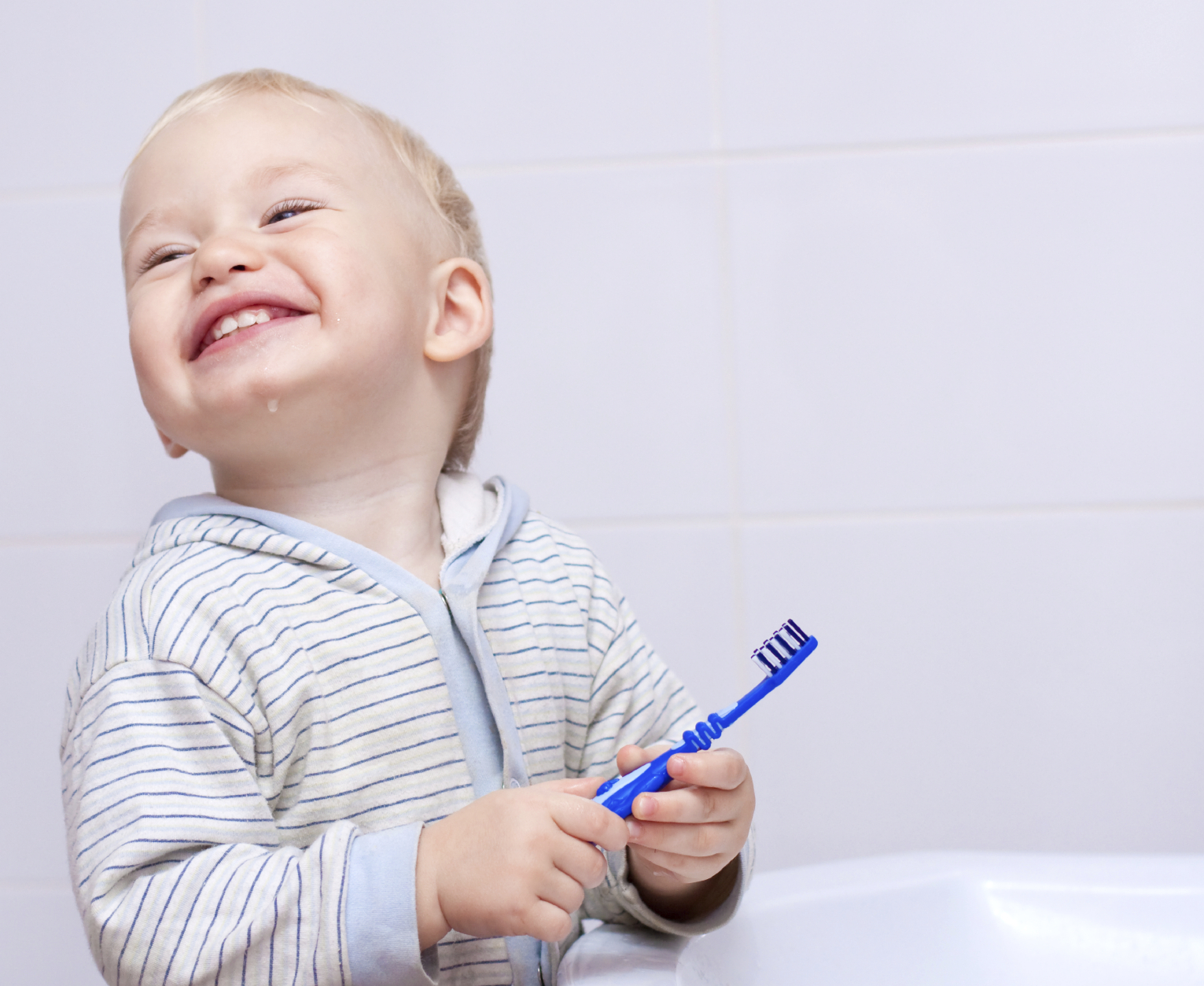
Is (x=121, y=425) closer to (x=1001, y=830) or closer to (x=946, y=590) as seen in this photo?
(x=946, y=590)

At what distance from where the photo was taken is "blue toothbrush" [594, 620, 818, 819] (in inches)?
18.4

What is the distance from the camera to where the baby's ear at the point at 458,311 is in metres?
0.66

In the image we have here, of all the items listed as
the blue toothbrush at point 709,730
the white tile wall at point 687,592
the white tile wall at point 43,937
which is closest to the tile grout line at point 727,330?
the white tile wall at point 687,592

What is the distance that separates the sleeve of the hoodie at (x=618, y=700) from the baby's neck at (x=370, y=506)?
10cm

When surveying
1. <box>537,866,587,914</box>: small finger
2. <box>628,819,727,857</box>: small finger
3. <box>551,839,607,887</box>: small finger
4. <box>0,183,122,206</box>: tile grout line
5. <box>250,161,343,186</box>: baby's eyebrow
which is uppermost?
<box>0,183,122,206</box>: tile grout line

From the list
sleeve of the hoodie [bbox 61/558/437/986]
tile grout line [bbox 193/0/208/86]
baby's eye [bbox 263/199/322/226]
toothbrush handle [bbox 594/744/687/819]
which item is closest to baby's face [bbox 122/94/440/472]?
baby's eye [bbox 263/199/322/226]

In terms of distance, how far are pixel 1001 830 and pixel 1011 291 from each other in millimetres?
422

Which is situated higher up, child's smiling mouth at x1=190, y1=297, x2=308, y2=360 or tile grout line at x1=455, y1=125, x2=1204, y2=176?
tile grout line at x1=455, y1=125, x2=1204, y2=176

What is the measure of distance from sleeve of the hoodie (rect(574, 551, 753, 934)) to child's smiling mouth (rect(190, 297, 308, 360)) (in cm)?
23

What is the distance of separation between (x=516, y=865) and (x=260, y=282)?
305 millimetres

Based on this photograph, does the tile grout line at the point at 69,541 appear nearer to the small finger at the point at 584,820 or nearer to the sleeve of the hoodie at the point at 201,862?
the sleeve of the hoodie at the point at 201,862

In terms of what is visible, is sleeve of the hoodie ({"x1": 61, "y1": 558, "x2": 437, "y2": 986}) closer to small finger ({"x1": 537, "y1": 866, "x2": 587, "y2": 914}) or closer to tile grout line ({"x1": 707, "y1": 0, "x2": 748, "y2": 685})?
small finger ({"x1": 537, "y1": 866, "x2": 587, "y2": 914})

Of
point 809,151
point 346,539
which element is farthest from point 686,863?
point 809,151

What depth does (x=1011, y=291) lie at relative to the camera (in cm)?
88
